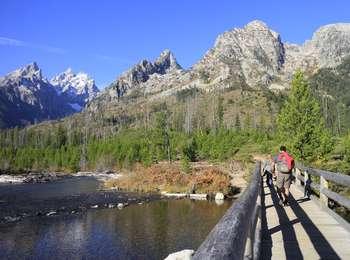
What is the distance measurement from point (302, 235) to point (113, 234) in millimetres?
25164

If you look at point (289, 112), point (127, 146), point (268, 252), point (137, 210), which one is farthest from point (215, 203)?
point (127, 146)

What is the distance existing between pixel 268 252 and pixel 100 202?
45.0 meters

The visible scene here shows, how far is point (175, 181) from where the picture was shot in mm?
65125

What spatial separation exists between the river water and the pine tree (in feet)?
31.3

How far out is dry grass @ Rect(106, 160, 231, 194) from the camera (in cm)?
5988

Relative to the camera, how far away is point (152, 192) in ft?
208

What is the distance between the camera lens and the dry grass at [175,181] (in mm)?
59875

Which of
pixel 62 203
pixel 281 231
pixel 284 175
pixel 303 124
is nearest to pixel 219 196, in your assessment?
pixel 303 124

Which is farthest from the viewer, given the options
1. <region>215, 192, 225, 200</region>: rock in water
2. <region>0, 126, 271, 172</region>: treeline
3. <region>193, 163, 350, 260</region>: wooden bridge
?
<region>0, 126, 271, 172</region>: treeline

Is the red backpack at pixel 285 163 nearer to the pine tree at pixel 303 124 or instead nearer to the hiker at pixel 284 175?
the hiker at pixel 284 175

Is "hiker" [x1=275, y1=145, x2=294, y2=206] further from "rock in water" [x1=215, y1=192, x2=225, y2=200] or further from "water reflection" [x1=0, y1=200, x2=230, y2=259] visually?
"rock in water" [x1=215, y1=192, x2=225, y2=200]

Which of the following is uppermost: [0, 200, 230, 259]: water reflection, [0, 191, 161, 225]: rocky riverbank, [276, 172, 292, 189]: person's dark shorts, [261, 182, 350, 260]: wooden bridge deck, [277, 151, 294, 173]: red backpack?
[277, 151, 294, 173]: red backpack

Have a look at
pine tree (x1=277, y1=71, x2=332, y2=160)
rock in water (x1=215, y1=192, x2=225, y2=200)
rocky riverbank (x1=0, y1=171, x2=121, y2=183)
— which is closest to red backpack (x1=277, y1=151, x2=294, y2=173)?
pine tree (x1=277, y1=71, x2=332, y2=160)

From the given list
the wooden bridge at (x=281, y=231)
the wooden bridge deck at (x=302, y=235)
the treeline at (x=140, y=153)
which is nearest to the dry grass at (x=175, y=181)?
the treeline at (x=140, y=153)
